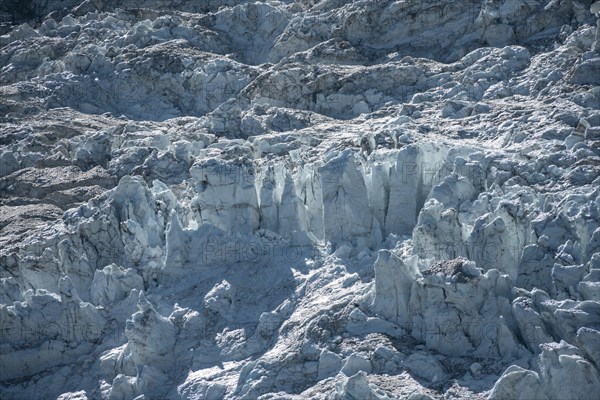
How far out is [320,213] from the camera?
22.2m

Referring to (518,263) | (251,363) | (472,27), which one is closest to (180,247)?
(251,363)

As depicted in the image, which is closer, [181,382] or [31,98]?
[181,382]

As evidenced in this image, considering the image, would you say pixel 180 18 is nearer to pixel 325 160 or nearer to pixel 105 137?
pixel 105 137

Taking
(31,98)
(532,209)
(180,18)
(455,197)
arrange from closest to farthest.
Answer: (532,209) < (455,197) < (31,98) < (180,18)

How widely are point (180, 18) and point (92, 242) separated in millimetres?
13216

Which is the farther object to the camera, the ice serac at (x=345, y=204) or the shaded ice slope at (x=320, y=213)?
the ice serac at (x=345, y=204)

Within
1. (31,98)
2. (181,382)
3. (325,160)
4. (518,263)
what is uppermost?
(31,98)

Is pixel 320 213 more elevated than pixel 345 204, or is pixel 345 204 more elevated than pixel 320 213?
pixel 345 204

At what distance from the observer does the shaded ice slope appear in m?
18.3

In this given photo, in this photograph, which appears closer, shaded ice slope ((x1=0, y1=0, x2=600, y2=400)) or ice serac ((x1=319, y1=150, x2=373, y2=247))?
shaded ice slope ((x1=0, y1=0, x2=600, y2=400))

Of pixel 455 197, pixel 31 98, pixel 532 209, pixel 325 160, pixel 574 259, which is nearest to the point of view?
pixel 574 259

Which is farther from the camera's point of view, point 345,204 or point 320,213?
point 320,213

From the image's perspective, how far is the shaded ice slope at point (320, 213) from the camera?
18297 mm

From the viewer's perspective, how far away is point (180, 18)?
1385 inches
